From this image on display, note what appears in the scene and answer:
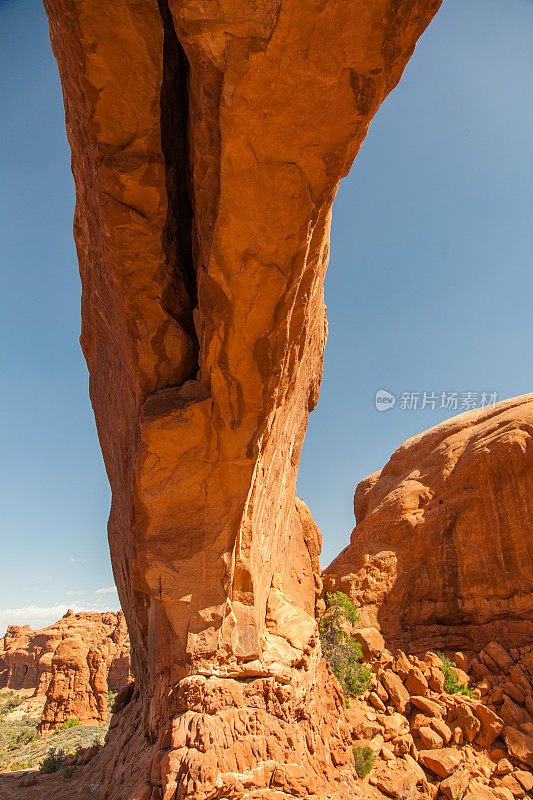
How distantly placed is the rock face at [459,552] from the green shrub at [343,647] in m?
1.30

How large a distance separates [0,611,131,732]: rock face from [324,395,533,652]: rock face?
23.3 metres

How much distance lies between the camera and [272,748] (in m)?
5.99

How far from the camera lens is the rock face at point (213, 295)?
453cm

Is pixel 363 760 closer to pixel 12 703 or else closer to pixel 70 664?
pixel 70 664

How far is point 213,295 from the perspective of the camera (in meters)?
5.96

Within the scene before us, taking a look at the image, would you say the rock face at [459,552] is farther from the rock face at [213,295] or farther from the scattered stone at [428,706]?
the rock face at [213,295]

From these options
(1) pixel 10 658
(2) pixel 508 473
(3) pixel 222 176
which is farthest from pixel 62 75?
(1) pixel 10 658

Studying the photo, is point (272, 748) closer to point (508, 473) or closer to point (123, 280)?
point (123, 280)

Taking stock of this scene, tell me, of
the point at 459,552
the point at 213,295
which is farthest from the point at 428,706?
the point at 213,295

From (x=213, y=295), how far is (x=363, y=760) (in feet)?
31.4

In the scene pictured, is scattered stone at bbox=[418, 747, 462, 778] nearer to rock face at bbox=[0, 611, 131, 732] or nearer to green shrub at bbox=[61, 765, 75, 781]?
green shrub at bbox=[61, 765, 75, 781]

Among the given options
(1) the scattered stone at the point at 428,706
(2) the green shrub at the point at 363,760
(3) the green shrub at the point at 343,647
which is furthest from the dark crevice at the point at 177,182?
(1) the scattered stone at the point at 428,706

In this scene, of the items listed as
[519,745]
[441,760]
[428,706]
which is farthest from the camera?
[428,706]

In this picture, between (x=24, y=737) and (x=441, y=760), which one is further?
(x=24, y=737)
